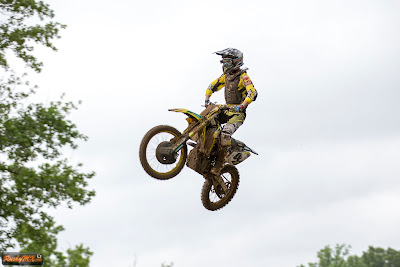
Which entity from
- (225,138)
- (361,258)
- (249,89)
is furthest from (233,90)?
(361,258)

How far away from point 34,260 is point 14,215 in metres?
4.43

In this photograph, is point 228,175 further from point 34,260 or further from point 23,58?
point 23,58

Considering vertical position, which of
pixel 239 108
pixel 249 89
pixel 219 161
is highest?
pixel 249 89

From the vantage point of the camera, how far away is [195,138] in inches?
795

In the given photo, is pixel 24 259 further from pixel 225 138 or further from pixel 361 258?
pixel 361 258

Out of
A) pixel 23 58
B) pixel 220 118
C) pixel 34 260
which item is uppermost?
pixel 23 58

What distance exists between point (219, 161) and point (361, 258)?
79386 mm

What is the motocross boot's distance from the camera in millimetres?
20922

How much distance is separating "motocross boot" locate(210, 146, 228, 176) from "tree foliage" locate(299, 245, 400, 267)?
68107 millimetres

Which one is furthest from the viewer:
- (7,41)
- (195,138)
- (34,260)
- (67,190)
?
(7,41)

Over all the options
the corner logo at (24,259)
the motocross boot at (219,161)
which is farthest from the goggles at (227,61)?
the corner logo at (24,259)

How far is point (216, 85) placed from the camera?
21031 mm

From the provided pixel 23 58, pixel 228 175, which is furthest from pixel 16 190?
pixel 228 175

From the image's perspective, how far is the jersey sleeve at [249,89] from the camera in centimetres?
2012
